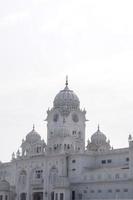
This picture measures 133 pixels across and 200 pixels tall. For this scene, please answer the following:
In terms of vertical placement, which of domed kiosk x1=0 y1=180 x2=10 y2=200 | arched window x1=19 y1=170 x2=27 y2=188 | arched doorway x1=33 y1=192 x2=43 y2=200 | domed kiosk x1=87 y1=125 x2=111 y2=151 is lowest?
arched doorway x1=33 y1=192 x2=43 y2=200

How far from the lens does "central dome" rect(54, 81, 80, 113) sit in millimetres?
102812

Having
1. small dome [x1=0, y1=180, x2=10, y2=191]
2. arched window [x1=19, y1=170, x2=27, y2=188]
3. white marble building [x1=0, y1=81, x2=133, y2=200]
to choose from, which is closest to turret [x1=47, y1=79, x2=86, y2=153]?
white marble building [x1=0, y1=81, x2=133, y2=200]

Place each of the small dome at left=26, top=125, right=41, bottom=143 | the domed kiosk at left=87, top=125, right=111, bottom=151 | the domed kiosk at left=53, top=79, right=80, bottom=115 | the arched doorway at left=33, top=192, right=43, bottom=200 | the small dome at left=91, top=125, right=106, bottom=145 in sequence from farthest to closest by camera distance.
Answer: the small dome at left=26, top=125, right=41, bottom=143
the small dome at left=91, top=125, right=106, bottom=145
the domed kiosk at left=87, top=125, right=111, bottom=151
the domed kiosk at left=53, top=79, right=80, bottom=115
the arched doorway at left=33, top=192, right=43, bottom=200

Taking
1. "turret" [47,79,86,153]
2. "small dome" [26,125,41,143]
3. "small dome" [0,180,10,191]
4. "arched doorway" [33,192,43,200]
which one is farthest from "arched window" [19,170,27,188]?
"turret" [47,79,86,153]

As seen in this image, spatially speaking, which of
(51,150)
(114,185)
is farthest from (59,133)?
(114,185)

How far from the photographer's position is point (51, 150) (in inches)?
3885

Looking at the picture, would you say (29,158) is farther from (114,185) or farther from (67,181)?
(114,185)

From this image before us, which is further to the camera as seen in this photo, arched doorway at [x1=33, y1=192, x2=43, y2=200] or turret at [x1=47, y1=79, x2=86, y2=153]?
turret at [x1=47, y1=79, x2=86, y2=153]

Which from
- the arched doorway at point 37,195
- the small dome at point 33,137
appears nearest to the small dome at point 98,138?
the small dome at point 33,137

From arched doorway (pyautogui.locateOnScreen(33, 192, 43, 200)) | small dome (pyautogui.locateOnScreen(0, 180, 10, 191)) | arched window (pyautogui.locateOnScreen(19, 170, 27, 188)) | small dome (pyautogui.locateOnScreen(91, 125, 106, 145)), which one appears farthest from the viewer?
small dome (pyautogui.locateOnScreen(91, 125, 106, 145))

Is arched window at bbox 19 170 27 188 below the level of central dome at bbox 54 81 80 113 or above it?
below

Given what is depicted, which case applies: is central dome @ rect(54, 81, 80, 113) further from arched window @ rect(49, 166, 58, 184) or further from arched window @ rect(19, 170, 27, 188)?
arched window @ rect(19, 170, 27, 188)

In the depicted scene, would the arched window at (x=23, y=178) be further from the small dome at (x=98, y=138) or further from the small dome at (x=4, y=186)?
the small dome at (x=98, y=138)

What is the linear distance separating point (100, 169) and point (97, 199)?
6.17m
